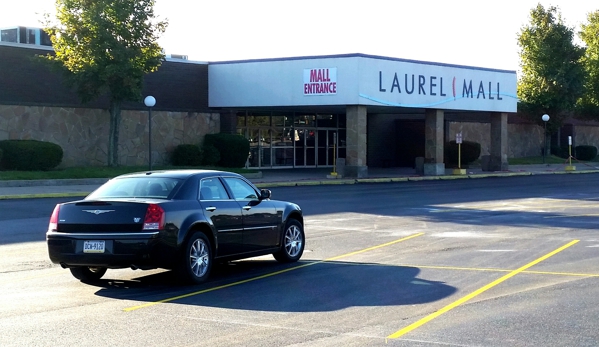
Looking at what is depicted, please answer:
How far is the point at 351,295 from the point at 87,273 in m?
3.67

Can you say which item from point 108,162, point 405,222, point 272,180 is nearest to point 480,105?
point 272,180

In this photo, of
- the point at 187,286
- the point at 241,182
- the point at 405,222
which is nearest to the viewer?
the point at 187,286

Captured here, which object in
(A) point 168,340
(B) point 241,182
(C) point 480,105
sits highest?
(C) point 480,105

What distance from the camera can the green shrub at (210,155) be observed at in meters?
40.2

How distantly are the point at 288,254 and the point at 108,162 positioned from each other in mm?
24282

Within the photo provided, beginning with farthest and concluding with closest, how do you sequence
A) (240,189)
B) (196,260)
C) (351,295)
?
(240,189) → (196,260) → (351,295)

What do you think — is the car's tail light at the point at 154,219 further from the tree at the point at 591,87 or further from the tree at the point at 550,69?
the tree at the point at 591,87

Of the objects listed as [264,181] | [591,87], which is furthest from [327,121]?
[591,87]

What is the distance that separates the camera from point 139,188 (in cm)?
1171

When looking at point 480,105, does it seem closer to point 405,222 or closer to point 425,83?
point 425,83

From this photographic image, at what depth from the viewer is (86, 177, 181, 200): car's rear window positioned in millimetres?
11547

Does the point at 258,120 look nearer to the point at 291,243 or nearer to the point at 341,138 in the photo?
the point at 341,138

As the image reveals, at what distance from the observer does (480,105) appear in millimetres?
47188

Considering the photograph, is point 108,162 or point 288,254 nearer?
point 288,254
